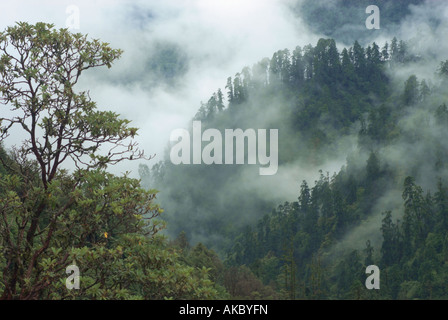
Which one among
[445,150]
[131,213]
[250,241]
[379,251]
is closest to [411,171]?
[445,150]

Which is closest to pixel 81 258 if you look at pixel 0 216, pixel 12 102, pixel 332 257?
pixel 0 216

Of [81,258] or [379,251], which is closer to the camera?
[81,258]

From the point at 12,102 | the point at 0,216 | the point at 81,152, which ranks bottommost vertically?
the point at 0,216

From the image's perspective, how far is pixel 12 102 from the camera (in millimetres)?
10523

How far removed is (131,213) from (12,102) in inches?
131

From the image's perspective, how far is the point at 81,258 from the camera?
31.0ft

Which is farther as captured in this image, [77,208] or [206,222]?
[206,222]

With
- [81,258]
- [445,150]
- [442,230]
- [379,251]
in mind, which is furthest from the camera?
[445,150]

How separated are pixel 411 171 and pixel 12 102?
154 metres

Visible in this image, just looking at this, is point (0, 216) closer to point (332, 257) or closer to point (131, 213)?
point (131, 213)

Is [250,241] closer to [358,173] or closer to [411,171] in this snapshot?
[358,173]
